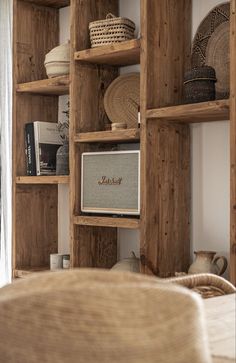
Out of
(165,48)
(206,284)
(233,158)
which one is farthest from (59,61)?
(206,284)

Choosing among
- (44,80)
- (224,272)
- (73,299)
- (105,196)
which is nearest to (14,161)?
(44,80)

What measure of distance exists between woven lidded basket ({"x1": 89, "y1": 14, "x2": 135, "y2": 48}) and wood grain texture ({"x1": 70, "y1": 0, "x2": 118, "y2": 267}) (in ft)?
0.38

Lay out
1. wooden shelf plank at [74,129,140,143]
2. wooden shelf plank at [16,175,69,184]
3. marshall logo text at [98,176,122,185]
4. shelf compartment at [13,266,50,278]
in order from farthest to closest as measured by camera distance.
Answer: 1. shelf compartment at [13,266,50,278]
2. wooden shelf plank at [16,175,69,184]
3. marshall logo text at [98,176,122,185]
4. wooden shelf plank at [74,129,140,143]

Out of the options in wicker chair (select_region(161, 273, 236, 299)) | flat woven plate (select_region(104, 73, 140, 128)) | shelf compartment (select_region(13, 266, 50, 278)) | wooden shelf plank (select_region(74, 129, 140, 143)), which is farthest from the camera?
shelf compartment (select_region(13, 266, 50, 278))

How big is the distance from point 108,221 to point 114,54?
819 mm

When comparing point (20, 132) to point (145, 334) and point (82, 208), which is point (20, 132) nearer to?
point (82, 208)

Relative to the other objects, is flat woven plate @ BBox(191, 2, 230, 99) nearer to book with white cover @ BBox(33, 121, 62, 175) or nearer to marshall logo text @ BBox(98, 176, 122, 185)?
marshall logo text @ BBox(98, 176, 122, 185)

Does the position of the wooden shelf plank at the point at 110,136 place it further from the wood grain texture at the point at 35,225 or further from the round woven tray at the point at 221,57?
the wood grain texture at the point at 35,225

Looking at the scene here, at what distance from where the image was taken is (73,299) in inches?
37.9

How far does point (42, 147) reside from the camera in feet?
12.7

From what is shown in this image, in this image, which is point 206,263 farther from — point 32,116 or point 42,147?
point 32,116

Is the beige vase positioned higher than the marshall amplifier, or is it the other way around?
the marshall amplifier

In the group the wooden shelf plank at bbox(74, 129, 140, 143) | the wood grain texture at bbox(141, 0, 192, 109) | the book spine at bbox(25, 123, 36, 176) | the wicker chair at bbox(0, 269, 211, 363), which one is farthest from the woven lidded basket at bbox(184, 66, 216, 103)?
the wicker chair at bbox(0, 269, 211, 363)

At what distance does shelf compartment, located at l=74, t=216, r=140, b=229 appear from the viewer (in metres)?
3.14
